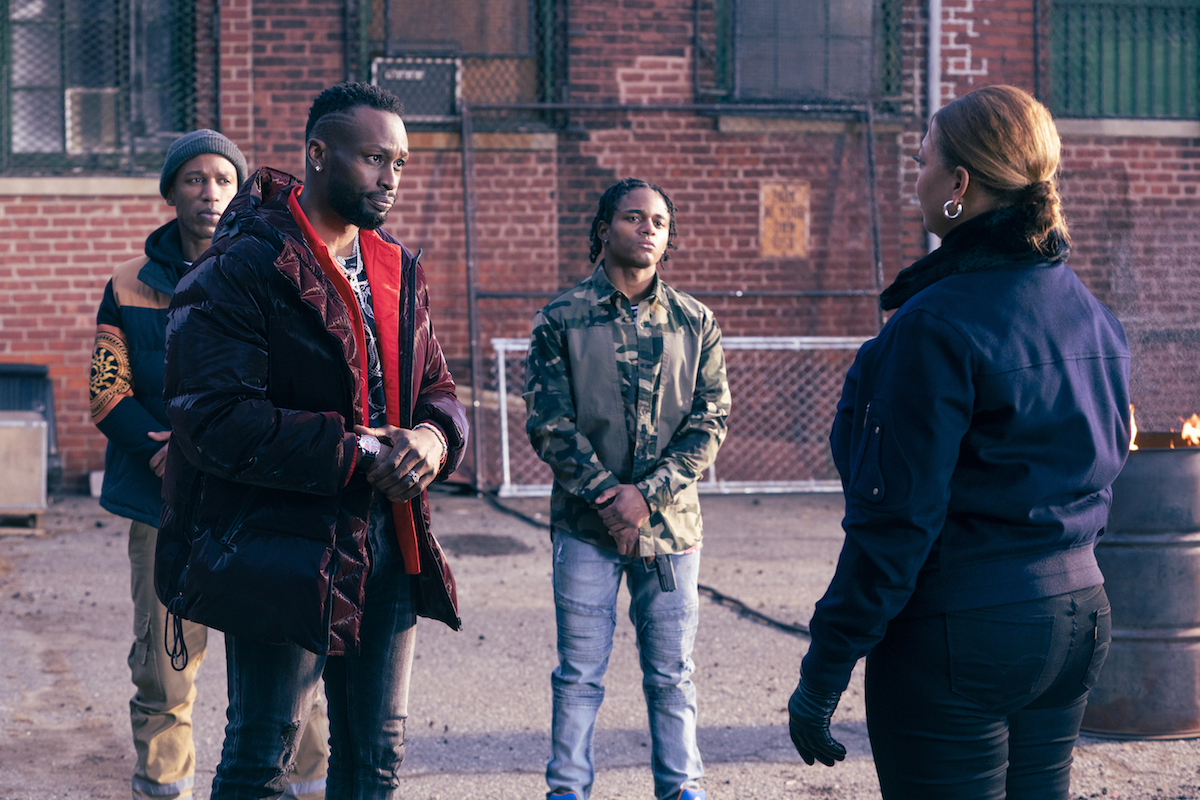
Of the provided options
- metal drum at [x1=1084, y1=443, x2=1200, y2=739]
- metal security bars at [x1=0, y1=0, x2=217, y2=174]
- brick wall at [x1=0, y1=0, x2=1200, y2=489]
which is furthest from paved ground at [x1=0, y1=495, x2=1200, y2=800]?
metal security bars at [x1=0, y1=0, x2=217, y2=174]

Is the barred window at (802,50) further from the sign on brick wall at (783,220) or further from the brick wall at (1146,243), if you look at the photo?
the brick wall at (1146,243)

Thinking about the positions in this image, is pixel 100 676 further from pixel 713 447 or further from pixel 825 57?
pixel 825 57

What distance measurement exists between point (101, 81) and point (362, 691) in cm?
863

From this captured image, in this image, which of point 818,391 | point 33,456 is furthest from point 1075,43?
point 33,456

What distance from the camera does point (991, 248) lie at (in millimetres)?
2021

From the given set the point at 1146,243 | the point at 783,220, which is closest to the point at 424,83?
the point at 783,220

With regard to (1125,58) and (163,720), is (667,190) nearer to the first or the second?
(1125,58)

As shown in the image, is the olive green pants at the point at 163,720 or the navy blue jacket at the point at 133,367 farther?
the navy blue jacket at the point at 133,367

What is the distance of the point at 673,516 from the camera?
132 inches

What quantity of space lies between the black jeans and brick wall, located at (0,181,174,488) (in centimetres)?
866

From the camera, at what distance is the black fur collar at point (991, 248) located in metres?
2.01

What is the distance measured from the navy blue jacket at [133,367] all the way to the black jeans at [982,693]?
7.20 ft

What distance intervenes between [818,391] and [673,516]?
677cm

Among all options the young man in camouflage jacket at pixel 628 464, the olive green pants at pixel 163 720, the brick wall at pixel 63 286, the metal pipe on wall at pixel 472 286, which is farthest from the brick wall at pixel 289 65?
the olive green pants at pixel 163 720
